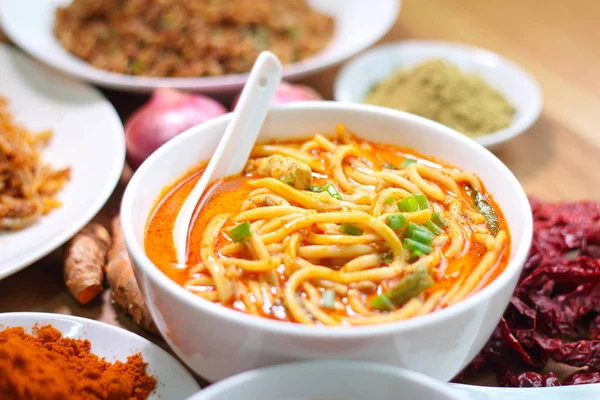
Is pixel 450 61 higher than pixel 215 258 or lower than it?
lower

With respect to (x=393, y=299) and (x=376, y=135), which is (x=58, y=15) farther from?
(x=393, y=299)

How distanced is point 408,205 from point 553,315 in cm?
71

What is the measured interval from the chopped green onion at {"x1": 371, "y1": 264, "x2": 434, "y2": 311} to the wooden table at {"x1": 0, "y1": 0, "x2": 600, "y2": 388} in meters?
0.93

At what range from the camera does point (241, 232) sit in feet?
5.88

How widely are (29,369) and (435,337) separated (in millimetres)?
986

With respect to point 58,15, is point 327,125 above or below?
above

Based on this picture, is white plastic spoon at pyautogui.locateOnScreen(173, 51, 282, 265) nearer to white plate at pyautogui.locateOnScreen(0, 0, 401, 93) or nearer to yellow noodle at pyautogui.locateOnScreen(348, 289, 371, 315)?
yellow noodle at pyautogui.locateOnScreen(348, 289, 371, 315)

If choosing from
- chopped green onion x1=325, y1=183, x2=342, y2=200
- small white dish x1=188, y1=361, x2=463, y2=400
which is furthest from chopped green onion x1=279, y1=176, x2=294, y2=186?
small white dish x1=188, y1=361, x2=463, y2=400

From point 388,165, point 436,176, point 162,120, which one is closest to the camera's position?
point 436,176

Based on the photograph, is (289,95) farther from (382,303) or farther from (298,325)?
(298,325)

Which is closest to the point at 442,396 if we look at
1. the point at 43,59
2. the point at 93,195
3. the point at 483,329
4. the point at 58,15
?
the point at 483,329

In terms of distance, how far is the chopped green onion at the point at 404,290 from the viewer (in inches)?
65.5

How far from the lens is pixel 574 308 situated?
222 cm

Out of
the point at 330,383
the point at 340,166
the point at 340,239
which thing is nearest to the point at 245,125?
the point at 340,166
